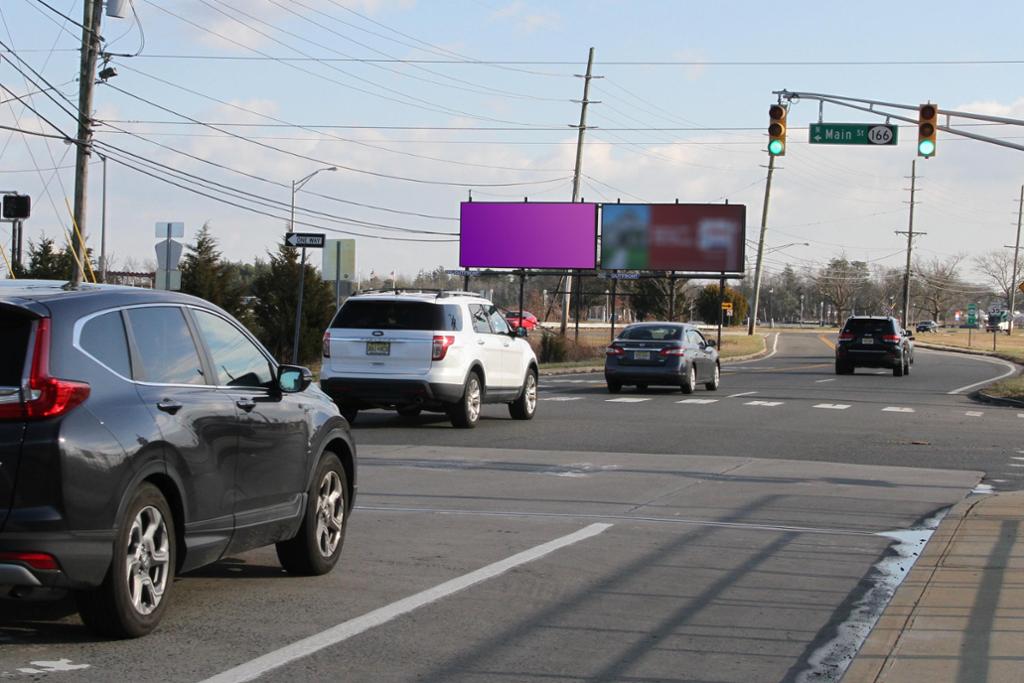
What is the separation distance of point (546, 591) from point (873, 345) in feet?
119

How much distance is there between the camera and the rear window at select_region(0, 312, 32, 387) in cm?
601

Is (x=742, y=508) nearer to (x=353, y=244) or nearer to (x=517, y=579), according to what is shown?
(x=517, y=579)

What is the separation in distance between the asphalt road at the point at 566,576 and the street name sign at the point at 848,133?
15.1 m

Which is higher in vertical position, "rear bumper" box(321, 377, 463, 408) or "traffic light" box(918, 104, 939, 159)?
"traffic light" box(918, 104, 939, 159)

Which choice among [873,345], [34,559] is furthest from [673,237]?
[34,559]

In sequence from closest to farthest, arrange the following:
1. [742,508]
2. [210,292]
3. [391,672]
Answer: [391,672], [742,508], [210,292]

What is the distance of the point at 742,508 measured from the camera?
12156mm

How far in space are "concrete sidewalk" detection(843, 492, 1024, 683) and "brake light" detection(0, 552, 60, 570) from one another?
3560 mm

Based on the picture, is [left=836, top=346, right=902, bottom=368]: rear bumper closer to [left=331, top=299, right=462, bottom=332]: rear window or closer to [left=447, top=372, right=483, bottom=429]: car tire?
[left=447, top=372, right=483, bottom=429]: car tire

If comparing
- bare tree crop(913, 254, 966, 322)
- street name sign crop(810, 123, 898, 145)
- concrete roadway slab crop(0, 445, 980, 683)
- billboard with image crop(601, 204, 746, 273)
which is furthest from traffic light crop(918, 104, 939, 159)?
bare tree crop(913, 254, 966, 322)

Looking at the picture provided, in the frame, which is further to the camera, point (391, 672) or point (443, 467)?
point (443, 467)

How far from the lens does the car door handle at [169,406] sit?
672 centimetres

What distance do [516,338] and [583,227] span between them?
135 feet

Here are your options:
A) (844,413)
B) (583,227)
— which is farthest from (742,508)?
(583,227)
